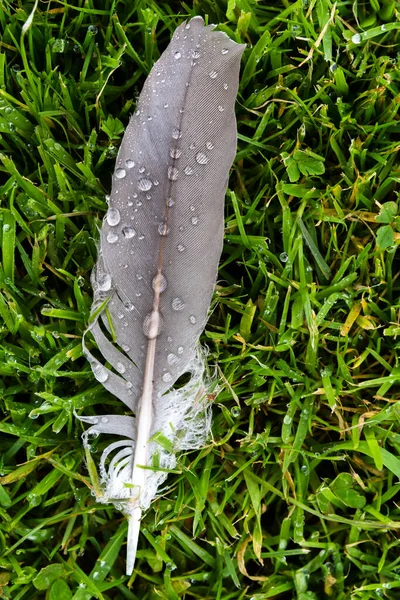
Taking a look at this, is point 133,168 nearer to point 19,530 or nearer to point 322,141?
point 322,141

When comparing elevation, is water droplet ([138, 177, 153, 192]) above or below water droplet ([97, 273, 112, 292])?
above

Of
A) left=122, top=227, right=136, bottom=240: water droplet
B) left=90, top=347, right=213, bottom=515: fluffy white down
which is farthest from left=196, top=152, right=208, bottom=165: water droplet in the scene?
left=90, top=347, right=213, bottom=515: fluffy white down

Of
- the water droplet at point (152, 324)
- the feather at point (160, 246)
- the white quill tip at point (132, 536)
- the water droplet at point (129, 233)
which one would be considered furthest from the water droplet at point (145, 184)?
the white quill tip at point (132, 536)

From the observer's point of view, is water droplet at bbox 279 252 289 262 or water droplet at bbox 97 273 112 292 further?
water droplet at bbox 279 252 289 262

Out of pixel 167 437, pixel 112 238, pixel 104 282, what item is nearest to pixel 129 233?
pixel 112 238

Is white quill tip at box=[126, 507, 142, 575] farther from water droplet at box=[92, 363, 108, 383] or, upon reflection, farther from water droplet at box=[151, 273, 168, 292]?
water droplet at box=[151, 273, 168, 292]

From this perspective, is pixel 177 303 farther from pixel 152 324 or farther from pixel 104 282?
pixel 104 282

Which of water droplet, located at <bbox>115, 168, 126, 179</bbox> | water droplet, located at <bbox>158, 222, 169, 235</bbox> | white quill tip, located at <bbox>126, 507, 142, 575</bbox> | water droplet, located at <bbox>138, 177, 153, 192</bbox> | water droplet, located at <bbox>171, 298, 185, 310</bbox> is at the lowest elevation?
white quill tip, located at <bbox>126, 507, 142, 575</bbox>
